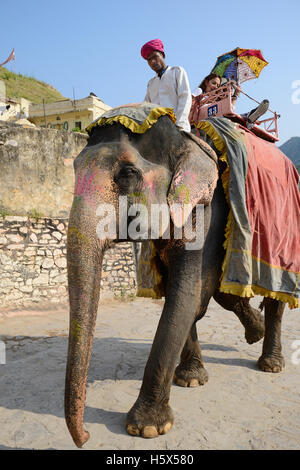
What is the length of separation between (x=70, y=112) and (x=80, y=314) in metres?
30.0

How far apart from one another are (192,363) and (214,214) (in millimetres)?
1539

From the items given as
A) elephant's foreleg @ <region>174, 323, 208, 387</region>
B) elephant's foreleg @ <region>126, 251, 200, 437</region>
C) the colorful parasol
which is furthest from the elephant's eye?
the colorful parasol

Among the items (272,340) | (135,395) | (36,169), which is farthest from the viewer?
(36,169)

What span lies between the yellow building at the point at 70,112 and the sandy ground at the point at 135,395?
25035mm

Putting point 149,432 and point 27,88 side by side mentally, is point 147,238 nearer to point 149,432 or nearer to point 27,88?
point 149,432

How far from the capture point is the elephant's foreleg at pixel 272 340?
13.0ft

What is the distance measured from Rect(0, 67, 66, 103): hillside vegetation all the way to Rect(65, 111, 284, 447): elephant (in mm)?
41724

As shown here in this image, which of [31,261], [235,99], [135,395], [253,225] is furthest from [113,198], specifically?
[31,261]

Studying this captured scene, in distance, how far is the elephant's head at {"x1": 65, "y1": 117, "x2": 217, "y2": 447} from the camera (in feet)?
6.66

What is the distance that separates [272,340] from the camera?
403cm

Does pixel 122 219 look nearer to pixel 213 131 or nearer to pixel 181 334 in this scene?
pixel 181 334

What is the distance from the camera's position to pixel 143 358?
4320 mm

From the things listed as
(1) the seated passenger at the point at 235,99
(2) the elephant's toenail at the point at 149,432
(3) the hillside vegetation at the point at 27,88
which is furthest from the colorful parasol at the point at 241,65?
(3) the hillside vegetation at the point at 27,88
